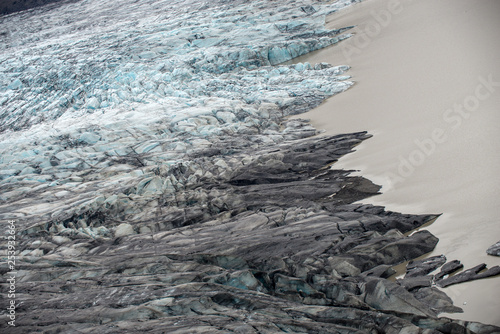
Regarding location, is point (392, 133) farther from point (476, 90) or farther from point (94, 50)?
point (94, 50)

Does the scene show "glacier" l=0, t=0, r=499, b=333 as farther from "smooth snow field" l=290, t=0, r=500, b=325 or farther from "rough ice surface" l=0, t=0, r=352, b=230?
"smooth snow field" l=290, t=0, r=500, b=325

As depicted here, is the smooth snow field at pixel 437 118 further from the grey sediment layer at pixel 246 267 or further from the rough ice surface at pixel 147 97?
the rough ice surface at pixel 147 97

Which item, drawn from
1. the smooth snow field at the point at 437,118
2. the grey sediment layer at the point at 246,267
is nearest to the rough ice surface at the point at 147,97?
the grey sediment layer at the point at 246,267

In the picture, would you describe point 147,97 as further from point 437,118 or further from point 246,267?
point 246,267

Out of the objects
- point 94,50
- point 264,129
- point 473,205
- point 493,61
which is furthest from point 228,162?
point 94,50

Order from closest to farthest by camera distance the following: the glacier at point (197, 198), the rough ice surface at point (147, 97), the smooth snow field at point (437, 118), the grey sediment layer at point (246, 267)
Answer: the grey sediment layer at point (246, 267) → the glacier at point (197, 198) → the smooth snow field at point (437, 118) → the rough ice surface at point (147, 97)

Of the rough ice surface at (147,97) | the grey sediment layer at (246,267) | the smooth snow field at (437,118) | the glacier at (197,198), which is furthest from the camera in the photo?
the rough ice surface at (147,97)
